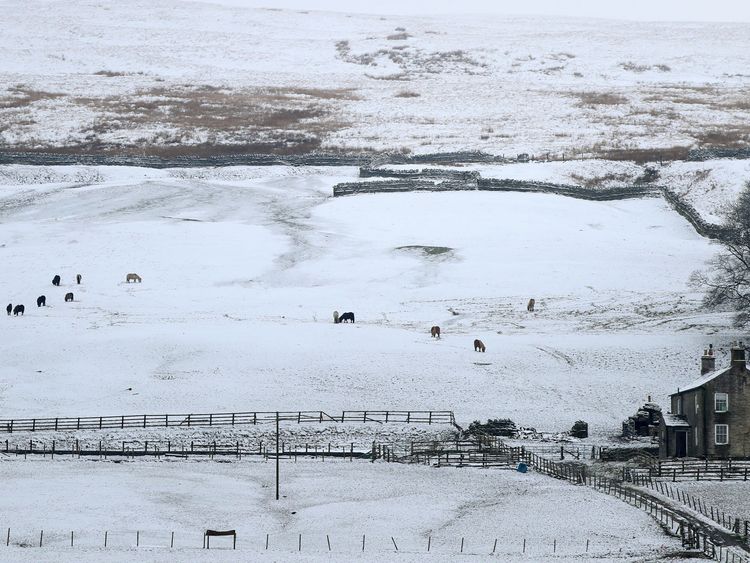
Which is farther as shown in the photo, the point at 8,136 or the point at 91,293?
the point at 8,136

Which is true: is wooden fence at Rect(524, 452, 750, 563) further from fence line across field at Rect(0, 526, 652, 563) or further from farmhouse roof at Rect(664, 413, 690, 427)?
farmhouse roof at Rect(664, 413, 690, 427)

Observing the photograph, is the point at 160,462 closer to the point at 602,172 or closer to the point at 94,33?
the point at 602,172

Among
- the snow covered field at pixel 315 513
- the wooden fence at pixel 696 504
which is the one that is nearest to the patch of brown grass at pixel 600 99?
the snow covered field at pixel 315 513

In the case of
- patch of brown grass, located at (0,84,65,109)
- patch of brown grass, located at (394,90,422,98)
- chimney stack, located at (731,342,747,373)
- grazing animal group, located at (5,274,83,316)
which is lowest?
chimney stack, located at (731,342,747,373)

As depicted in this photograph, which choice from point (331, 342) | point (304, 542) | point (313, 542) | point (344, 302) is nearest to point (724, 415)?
point (313, 542)

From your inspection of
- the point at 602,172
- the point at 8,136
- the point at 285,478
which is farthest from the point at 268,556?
the point at 8,136

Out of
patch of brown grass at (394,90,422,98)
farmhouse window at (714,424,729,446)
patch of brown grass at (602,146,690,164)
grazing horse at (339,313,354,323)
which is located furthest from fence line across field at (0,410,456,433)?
patch of brown grass at (394,90,422,98)

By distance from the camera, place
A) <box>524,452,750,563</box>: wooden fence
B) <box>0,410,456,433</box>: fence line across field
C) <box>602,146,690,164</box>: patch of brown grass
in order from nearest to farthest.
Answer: <box>524,452,750,563</box>: wooden fence, <box>0,410,456,433</box>: fence line across field, <box>602,146,690,164</box>: patch of brown grass

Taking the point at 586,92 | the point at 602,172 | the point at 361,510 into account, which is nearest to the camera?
the point at 361,510

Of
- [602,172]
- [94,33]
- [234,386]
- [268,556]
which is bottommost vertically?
[268,556]
